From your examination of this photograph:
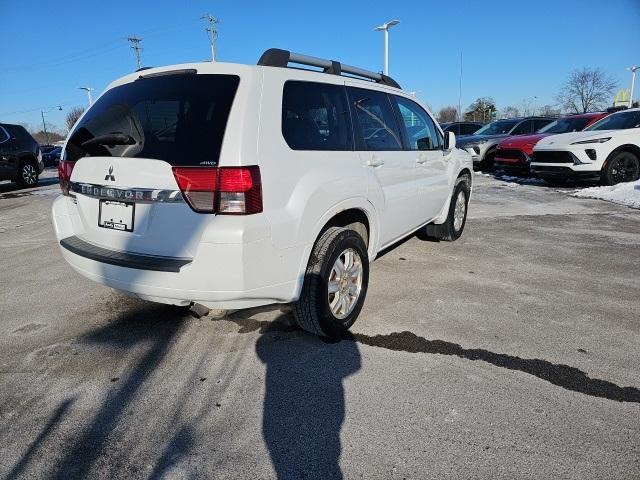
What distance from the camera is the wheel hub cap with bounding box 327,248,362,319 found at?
313 cm

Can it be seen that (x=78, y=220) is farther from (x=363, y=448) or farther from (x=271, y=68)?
(x=363, y=448)

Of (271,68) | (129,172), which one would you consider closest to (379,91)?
(271,68)

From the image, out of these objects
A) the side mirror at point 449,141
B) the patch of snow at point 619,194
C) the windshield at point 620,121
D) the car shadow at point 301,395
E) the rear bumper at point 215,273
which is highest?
the windshield at point 620,121

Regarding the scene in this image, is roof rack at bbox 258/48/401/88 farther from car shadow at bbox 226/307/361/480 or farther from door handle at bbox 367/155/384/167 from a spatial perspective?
car shadow at bbox 226/307/361/480

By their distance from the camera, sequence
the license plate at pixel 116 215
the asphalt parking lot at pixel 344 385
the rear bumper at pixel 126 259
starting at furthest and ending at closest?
the license plate at pixel 116 215 → the rear bumper at pixel 126 259 → the asphalt parking lot at pixel 344 385

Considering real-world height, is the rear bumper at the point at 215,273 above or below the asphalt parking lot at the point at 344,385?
above

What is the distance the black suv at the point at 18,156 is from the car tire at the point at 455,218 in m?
12.3

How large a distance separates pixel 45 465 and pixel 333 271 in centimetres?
191

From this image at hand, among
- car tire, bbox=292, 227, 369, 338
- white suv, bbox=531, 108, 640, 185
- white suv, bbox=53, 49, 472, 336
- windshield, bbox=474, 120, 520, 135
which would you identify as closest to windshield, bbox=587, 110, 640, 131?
white suv, bbox=531, 108, 640, 185

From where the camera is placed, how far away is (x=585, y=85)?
54844 mm

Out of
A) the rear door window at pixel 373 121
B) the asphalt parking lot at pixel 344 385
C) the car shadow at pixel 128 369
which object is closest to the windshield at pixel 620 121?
the asphalt parking lot at pixel 344 385

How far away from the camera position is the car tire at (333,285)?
288 centimetres

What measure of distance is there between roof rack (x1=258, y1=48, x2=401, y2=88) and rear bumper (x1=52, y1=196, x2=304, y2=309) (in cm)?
113

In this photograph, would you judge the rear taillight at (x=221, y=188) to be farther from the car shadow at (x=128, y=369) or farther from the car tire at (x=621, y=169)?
the car tire at (x=621, y=169)
